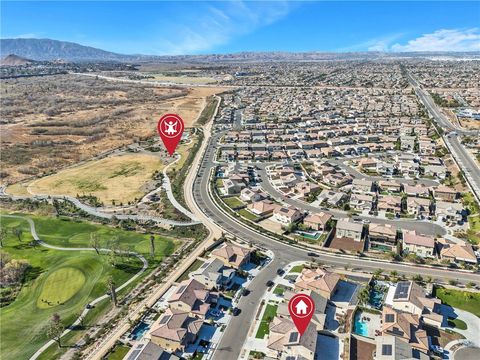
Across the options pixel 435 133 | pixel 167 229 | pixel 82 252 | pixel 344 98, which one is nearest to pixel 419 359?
pixel 167 229

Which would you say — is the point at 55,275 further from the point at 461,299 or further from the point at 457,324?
the point at 461,299

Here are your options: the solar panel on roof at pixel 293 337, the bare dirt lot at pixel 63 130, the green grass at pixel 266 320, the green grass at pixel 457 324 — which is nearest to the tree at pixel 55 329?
the green grass at pixel 266 320

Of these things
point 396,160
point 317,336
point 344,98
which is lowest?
point 317,336

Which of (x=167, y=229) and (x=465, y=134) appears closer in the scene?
(x=167, y=229)

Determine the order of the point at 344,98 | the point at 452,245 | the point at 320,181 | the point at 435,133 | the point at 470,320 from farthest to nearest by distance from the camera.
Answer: the point at 344,98, the point at 435,133, the point at 320,181, the point at 452,245, the point at 470,320

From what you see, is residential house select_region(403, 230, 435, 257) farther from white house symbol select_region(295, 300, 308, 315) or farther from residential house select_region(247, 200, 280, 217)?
residential house select_region(247, 200, 280, 217)

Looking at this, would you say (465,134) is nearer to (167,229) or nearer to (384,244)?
(384,244)

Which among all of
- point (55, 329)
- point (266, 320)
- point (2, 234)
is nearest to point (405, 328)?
point (266, 320)
